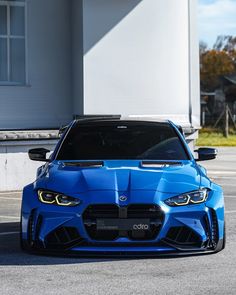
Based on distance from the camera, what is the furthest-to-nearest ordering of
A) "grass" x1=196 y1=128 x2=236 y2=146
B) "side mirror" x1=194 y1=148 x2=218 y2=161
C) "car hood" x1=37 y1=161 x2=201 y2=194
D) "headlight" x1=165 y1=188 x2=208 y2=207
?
"grass" x1=196 y1=128 x2=236 y2=146, "side mirror" x1=194 y1=148 x2=218 y2=161, "car hood" x1=37 y1=161 x2=201 y2=194, "headlight" x1=165 y1=188 x2=208 y2=207

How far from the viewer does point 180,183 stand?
24.7 feet

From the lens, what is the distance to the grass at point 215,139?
109 feet

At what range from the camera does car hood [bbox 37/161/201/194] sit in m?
7.40

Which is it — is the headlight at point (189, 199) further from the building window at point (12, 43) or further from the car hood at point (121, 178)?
the building window at point (12, 43)

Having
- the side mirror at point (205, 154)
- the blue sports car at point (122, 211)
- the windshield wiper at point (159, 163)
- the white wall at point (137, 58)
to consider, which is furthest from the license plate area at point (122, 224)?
the white wall at point (137, 58)

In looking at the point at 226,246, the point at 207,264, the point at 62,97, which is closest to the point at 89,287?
the point at 207,264

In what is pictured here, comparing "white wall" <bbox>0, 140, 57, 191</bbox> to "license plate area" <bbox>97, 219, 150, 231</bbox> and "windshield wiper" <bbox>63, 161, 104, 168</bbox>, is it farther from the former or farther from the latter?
"license plate area" <bbox>97, 219, 150, 231</bbox>

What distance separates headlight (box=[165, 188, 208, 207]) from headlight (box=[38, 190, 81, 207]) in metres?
0.90

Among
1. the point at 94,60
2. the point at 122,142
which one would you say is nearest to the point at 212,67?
the point at 94,60

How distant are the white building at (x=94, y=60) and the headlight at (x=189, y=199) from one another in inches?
343

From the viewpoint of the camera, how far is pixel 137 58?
53.7 ft

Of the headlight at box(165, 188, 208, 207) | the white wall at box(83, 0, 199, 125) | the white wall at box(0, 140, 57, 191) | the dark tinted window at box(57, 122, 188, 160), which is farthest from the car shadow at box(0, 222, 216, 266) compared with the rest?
the white wall at box(83, 0, 199, 125)

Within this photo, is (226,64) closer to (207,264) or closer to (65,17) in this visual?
(65,17)

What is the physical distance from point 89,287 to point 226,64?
82588mm
